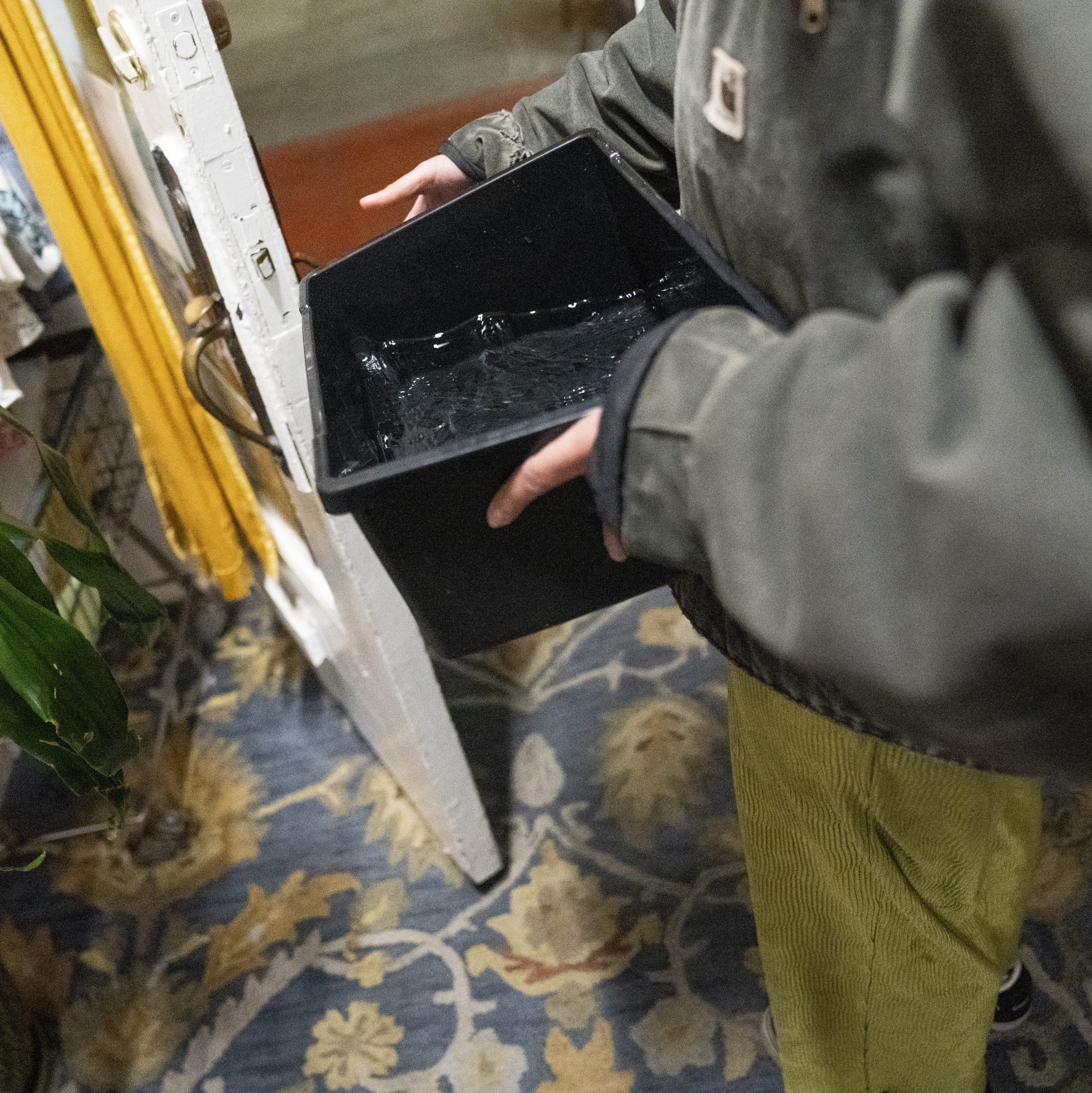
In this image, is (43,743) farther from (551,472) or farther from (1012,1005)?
(1012,1005)

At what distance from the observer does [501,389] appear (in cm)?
76

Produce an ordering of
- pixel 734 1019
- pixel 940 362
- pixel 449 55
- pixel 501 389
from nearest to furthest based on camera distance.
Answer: pixel 940 362 < pixel 501 389 < pixel 734 1019 < pixel 449 55

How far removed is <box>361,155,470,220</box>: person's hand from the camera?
81 centimetres

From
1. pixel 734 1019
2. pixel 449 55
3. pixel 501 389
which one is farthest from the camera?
pixel 449 55

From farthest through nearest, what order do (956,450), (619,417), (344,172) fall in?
1. (344,172)
2. (619,417)
3. (956,450)

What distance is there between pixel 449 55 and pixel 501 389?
63 centimetres

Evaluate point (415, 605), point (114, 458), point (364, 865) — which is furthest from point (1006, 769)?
point (114, 458)

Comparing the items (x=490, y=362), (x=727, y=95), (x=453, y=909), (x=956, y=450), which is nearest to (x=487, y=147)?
(x=490, y=362)

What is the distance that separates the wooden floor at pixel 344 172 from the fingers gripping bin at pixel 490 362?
15.7 inches

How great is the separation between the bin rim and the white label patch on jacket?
9 centimetres

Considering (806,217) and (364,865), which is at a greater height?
(806,217)

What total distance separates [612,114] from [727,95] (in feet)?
0.91

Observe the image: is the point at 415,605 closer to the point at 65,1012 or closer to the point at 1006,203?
the point at 1006,203

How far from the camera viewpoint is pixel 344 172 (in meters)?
1.13
